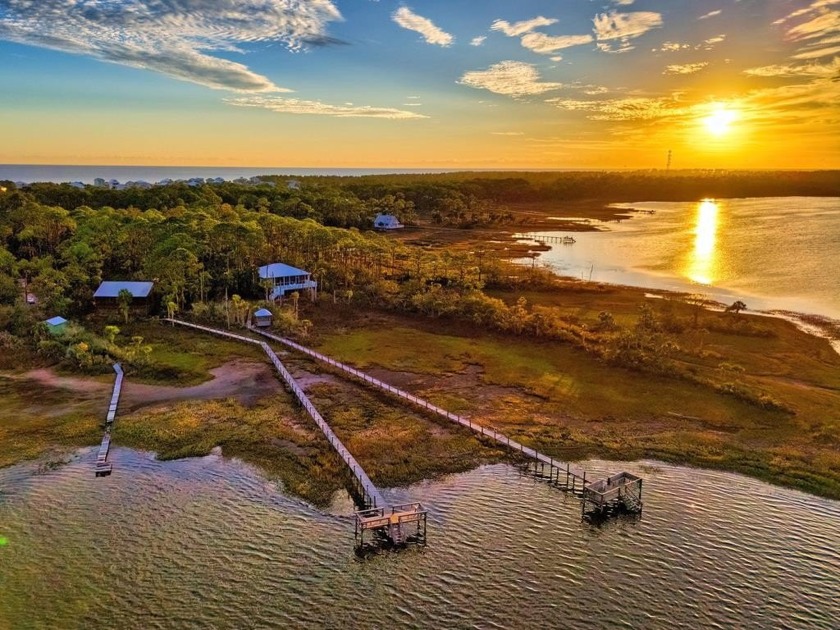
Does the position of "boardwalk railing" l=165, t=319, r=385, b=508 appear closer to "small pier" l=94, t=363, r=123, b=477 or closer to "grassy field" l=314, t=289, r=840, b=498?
"grassy field" l=314, t=289, r=840, b=498

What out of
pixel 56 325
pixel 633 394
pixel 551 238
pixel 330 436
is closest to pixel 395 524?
pixel 330 436

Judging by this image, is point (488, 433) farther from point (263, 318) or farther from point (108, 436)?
point (263, 318)

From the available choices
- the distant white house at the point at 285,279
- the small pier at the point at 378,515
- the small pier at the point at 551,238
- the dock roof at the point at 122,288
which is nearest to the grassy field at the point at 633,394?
the distant white house at the point at 285,279

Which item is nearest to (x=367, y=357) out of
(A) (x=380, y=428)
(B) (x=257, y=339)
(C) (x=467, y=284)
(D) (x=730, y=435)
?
(B) (x=257, y=339)

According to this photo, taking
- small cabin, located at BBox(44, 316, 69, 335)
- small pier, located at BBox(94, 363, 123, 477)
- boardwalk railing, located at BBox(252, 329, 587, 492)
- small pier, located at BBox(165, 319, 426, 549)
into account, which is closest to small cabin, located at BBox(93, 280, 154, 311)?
small cabin, located at BBox(44, 316, 69, 335)

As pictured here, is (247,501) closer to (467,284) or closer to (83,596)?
(83,596)

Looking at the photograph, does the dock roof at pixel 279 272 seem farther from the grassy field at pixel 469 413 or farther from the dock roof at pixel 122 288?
the grassy field at pixel 469 413

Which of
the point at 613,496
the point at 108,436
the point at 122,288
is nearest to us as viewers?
the point at 613,496
